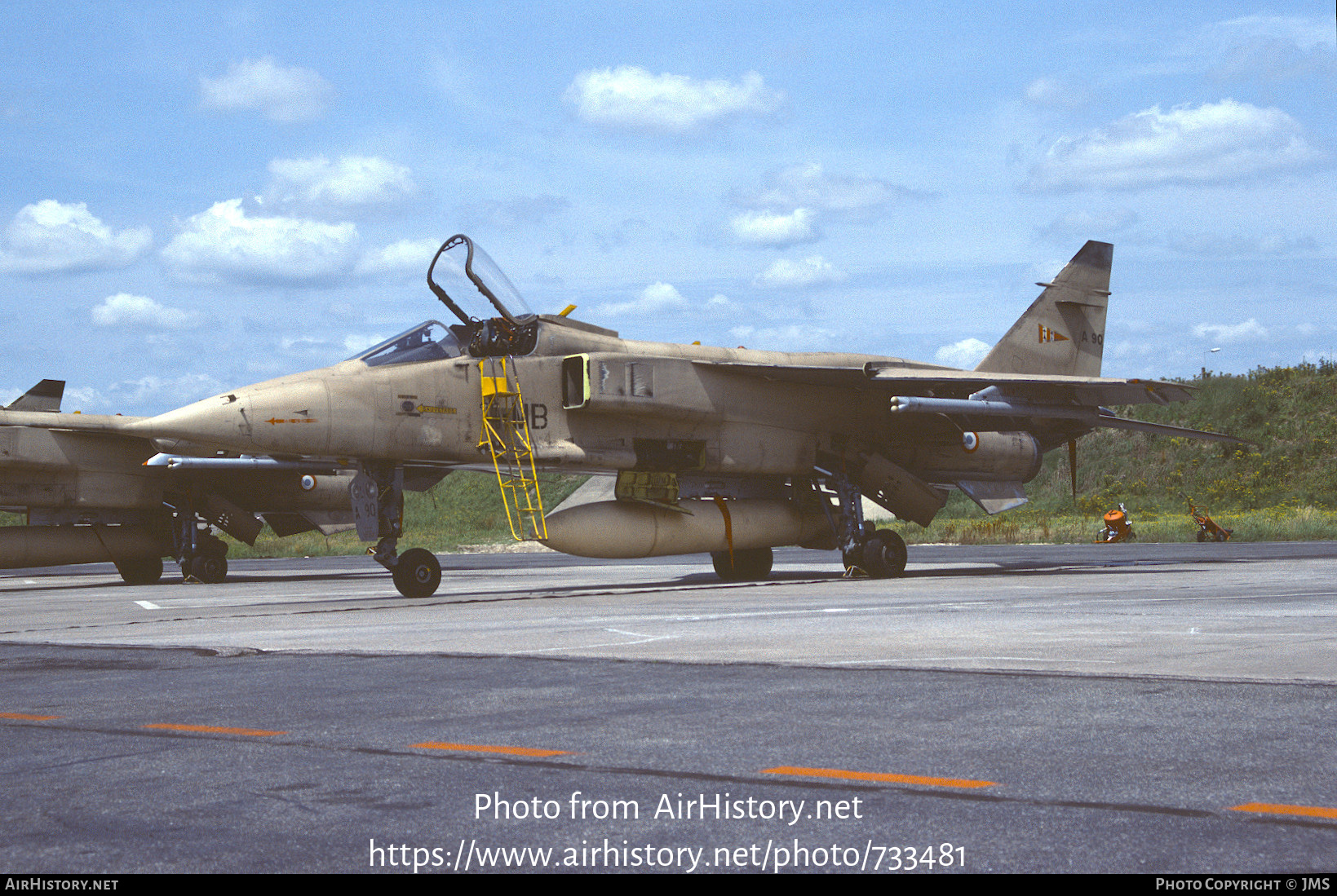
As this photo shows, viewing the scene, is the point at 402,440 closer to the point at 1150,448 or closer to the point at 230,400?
the point at 230,400

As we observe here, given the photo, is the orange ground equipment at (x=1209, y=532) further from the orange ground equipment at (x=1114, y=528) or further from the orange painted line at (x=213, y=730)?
the orange painted line at (x=213, y=730)

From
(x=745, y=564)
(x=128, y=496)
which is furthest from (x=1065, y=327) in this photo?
(x=128, y=496)

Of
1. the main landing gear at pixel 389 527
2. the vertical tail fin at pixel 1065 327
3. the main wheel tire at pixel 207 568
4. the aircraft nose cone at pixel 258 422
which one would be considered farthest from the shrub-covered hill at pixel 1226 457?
the aircraft nose cone at pixel 258 422

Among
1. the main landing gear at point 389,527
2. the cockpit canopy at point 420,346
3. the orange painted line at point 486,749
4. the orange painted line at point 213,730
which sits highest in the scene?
the cockpit canopy at point 420,346

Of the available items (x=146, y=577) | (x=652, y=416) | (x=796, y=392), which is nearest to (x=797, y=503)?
(x=796, y=392)

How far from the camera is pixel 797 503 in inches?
795

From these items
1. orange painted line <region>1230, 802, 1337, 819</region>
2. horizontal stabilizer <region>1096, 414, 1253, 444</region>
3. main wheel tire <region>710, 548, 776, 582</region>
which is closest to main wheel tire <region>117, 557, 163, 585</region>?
main wheel tire <region>710, 548, 776, 582</region>

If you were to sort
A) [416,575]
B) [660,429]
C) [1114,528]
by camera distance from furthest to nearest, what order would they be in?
1. [1114,528]
2. [660,429]
3. [416,575]

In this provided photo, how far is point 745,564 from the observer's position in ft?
67.9

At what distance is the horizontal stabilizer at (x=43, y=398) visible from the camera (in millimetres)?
24453

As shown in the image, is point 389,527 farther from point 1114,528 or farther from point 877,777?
point 1114,528

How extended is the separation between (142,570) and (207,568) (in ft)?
5.79

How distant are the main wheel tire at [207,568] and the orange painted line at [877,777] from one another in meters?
22.1

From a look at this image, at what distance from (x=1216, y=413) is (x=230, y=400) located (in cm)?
5138
